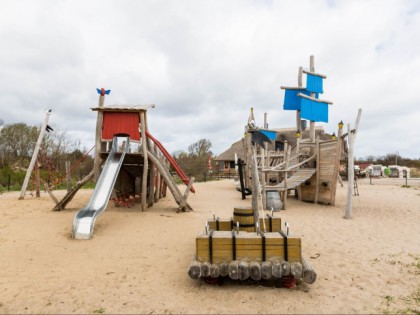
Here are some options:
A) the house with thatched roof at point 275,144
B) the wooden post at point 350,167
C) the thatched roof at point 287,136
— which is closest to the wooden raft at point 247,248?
the wooden post at point 350,167

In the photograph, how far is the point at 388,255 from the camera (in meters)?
5.32

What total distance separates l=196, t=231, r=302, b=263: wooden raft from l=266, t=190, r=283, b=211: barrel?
660 cm

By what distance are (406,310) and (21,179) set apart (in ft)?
73.7

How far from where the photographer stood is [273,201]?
10.5 metres

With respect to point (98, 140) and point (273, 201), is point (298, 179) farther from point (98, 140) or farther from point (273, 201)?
point (98, 140)

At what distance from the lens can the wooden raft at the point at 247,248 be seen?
150 inches

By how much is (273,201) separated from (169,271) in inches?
263

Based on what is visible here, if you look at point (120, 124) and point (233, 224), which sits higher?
point (120, 124)

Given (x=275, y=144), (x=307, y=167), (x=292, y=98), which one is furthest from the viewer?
→ (x=275, y=144)

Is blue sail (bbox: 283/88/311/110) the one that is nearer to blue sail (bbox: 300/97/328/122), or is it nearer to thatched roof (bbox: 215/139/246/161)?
blue sail (bbox: 300/97/328/122)

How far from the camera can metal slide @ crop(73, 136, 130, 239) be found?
20.6 ft

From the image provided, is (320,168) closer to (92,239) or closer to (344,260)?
(344,260)

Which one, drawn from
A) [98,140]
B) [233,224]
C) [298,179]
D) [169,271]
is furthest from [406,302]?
[98,140]

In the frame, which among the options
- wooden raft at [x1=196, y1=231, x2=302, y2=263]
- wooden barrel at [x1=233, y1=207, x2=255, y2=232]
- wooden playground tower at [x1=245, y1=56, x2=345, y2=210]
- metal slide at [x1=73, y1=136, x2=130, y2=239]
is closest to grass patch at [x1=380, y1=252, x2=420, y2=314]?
wooden raft at [x1=196, y1=231, x2=302, y2=263]
